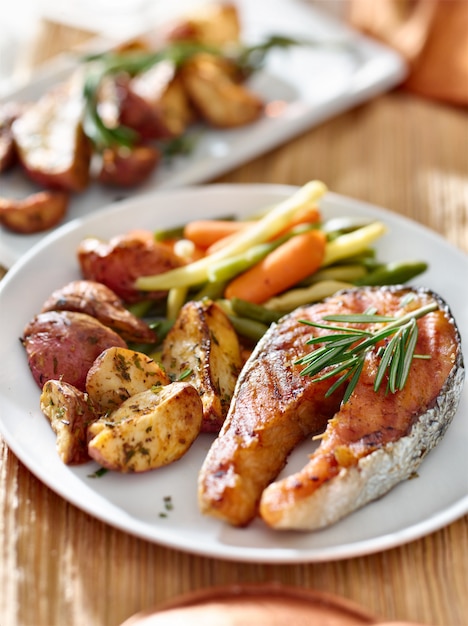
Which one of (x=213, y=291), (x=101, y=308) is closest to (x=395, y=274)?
(x=213, y=291)

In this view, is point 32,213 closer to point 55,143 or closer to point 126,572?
point 55,143

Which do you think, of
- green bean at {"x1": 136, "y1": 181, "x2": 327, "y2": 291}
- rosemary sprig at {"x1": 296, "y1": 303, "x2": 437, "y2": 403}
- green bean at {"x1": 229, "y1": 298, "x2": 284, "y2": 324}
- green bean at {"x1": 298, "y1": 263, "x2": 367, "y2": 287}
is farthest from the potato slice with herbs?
green bean at {"x1": 298, "y1": 263, "x2": 367, "y2": 287}

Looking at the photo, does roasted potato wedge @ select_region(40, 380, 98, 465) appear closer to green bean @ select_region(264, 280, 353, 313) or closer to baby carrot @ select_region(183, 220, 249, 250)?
green bean @ select_region(264, 280, 353, 313)

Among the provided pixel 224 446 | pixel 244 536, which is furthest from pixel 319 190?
pixel 244 536

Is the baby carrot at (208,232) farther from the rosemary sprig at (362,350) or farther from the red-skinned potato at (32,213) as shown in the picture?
the rosemary sprig at (362,350)

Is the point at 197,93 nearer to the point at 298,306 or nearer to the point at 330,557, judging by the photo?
→ the point at 298,306
